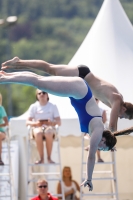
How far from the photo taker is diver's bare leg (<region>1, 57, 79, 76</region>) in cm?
852

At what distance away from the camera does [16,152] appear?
12.5 meters

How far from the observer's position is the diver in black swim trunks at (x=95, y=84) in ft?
28.1

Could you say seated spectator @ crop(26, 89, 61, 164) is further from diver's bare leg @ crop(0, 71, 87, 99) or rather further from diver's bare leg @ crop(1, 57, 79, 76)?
diver's bare leg @ crop(0, 71, 87, 99)

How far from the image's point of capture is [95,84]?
8.88 metres

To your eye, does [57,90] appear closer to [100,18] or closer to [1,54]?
[100,18]

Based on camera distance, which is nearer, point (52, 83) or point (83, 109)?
point (52, 83)

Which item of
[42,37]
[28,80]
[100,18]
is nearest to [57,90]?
[28,80]

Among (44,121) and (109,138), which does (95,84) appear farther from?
(44,121)

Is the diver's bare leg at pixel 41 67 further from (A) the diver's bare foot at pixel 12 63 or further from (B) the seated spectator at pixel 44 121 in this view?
(B) the seated spectator at pixel 44 121

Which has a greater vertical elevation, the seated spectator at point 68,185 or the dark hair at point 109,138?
the dark hair at point 109,138

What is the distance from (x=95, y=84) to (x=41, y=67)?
736 mm

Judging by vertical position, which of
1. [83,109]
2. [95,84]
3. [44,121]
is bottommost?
[83,109]

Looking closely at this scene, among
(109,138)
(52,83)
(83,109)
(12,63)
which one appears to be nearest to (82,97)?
(83,109)

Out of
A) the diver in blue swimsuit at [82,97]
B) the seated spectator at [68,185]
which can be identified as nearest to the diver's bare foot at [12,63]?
the diver in blue swimsuit at [82,97]
